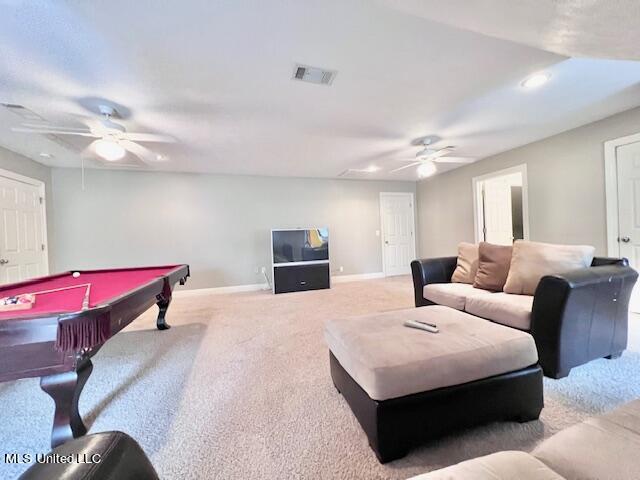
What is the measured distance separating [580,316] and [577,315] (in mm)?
40

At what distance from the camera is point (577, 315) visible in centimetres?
175

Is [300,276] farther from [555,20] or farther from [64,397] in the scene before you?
[555,20]

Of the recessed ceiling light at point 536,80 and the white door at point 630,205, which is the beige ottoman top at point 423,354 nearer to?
the recessed ceiling light at point 536,80

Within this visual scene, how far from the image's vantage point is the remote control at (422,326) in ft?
4.94

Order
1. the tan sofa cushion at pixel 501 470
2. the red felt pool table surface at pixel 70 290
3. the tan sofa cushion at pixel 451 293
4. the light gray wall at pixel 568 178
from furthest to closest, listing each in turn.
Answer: the light gray wall at pixel 568 178 < the tan sofa cushion at pixel 451 293 < the red felt pool table surface at pixel 70 290 < the tan sofa cushion at pixel 501 470

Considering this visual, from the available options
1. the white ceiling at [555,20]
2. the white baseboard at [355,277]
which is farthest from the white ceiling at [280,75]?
the white baseboard at [355,277]

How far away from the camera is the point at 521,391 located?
1.33 m

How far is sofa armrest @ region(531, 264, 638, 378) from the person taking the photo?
1.71m

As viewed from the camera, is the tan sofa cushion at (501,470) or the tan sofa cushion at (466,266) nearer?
the tan sofa cushion at (501,470)

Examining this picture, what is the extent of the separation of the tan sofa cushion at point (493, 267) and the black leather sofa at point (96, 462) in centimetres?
279

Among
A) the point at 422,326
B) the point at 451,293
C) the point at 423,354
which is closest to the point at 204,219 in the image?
the point at 451,293

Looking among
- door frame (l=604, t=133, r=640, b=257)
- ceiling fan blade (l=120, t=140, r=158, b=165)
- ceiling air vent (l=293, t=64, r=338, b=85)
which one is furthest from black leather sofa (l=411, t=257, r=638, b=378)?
ceiling fan blade (l=120, t=140, r=158, b=165)

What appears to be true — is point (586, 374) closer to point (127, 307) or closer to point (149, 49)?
point (127, 307)

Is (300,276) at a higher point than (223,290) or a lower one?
higher
